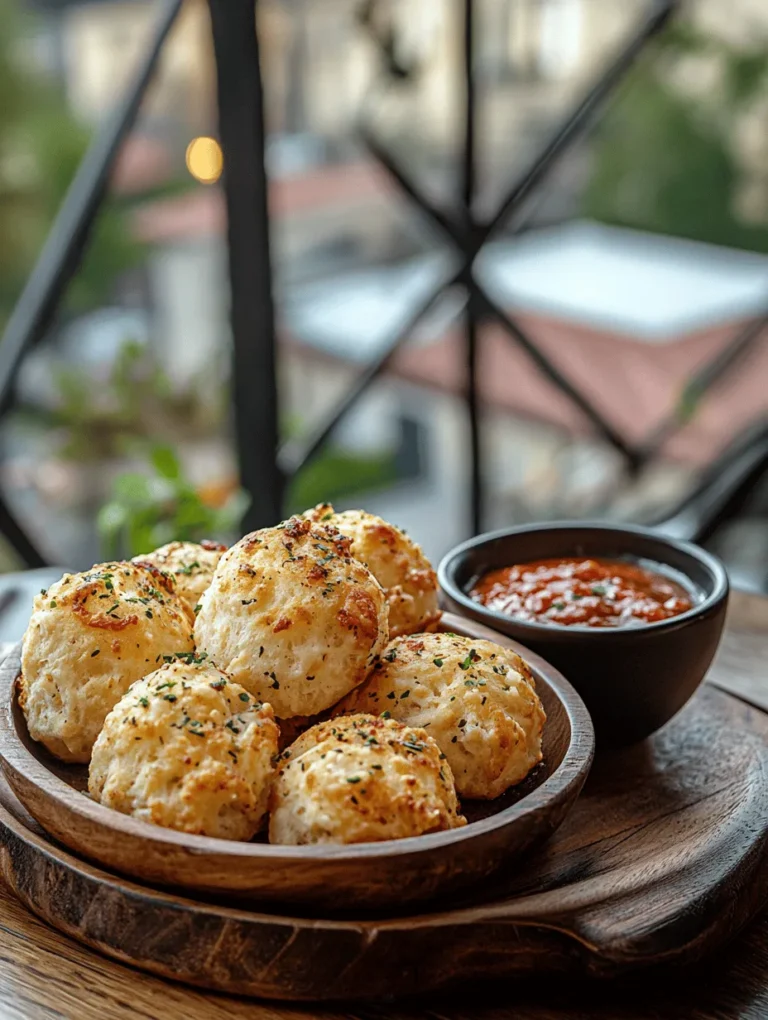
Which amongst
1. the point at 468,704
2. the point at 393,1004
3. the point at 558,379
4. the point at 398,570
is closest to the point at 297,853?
the point at 393,1004

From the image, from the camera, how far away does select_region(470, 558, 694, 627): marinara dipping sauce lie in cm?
162

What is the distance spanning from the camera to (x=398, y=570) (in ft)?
4.88

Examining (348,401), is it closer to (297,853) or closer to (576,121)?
(576,121)

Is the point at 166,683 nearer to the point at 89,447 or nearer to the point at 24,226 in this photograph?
the point at 89,447

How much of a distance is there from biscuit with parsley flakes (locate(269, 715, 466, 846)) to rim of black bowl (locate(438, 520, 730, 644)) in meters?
0.33

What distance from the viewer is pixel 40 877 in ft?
3.94

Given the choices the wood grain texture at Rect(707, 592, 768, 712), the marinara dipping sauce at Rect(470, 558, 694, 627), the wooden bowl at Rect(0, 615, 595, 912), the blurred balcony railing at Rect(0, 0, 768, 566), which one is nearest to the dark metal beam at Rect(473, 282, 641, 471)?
the blurred balcony railing at Rect(0, 0, 768, 566)

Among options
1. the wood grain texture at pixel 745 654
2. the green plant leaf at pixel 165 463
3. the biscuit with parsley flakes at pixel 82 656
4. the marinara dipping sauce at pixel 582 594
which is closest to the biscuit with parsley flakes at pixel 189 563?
the biscuit with parsley flakes at pixel 82 656

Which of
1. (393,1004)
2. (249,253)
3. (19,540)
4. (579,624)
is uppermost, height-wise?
(249,253)

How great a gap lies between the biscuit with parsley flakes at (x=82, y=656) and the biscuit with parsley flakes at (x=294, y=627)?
0.07 m

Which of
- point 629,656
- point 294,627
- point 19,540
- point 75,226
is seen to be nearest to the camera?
point 294,627

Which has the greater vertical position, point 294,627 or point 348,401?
point 294,627

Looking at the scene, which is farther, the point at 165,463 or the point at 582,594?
the point at 165,463

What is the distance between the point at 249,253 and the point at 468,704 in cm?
166
